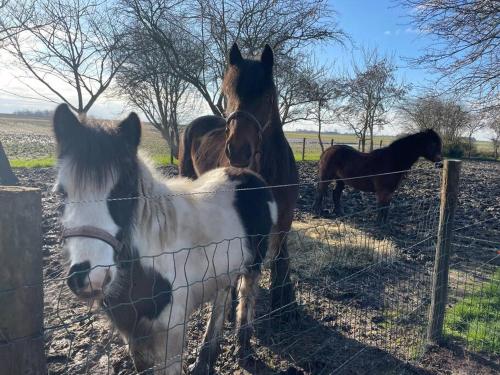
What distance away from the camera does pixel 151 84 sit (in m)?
11.9

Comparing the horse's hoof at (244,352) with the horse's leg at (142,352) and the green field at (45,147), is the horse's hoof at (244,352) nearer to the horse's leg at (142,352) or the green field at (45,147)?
the horse's leg at (142,352)

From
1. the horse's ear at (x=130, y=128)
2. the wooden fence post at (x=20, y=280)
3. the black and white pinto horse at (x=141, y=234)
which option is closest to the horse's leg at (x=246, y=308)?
the black and white pinto horse at (x=141, y=234)

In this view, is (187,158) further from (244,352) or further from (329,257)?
(244,352)

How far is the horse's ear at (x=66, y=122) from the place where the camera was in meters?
1.66

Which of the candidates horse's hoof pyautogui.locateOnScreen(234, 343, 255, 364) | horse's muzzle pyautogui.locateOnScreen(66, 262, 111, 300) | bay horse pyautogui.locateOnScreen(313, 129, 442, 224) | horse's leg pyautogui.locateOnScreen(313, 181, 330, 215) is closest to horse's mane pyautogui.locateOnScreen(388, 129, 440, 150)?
bay horse pyautogui.locateOnScreen(313, 129, 442, 224)

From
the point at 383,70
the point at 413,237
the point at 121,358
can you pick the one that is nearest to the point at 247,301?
the point at 121,358

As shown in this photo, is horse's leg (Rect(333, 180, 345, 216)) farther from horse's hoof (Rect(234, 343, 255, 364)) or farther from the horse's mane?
horse's hoof (Rect(234, 343, 255, 364))

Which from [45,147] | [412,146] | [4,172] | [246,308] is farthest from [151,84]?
[45,147]

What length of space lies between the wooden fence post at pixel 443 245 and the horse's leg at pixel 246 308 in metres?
1.54

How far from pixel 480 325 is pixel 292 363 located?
6.05 feet

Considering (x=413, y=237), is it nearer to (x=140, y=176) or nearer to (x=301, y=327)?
(x=301, y=327)

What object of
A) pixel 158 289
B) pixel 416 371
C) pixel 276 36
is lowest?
pixel 416 371

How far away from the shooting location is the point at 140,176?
1.89m

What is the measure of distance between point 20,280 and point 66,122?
0.79 m
